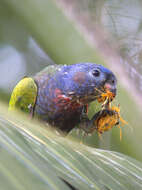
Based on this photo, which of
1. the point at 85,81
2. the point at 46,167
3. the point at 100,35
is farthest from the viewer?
the point at 85,81

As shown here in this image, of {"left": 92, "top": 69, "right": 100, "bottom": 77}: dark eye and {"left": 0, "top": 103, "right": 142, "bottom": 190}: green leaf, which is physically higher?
{"left": 92, "top": 69, "right": 100, "bottom": 77}: dark eye

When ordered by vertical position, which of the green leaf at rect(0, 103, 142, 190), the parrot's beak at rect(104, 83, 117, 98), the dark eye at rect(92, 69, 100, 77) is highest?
the dark eye at rect(92, 69, 100, 77)

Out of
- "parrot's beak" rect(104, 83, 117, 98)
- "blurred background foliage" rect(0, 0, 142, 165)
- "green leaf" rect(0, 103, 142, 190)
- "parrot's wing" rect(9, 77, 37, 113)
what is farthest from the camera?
"parrot's wing" rect(9, 77, 37, 113)

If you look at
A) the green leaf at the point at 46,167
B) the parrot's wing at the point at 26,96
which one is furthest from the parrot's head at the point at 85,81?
the green leaf at the point at 46,167

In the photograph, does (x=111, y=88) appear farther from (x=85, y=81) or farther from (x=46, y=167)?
(x=46, y=167)

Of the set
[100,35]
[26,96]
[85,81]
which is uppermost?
[100,35]

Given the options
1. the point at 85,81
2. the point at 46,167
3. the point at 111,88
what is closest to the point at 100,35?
the point at 111,88

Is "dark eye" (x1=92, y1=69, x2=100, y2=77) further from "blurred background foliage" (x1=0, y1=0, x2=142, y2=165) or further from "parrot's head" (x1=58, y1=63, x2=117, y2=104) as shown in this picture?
"blurred background foliage" (x1=0, y1=0, x2=142, y2=165)

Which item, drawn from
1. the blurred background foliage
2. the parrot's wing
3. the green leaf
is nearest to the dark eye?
the blurred background foliage
